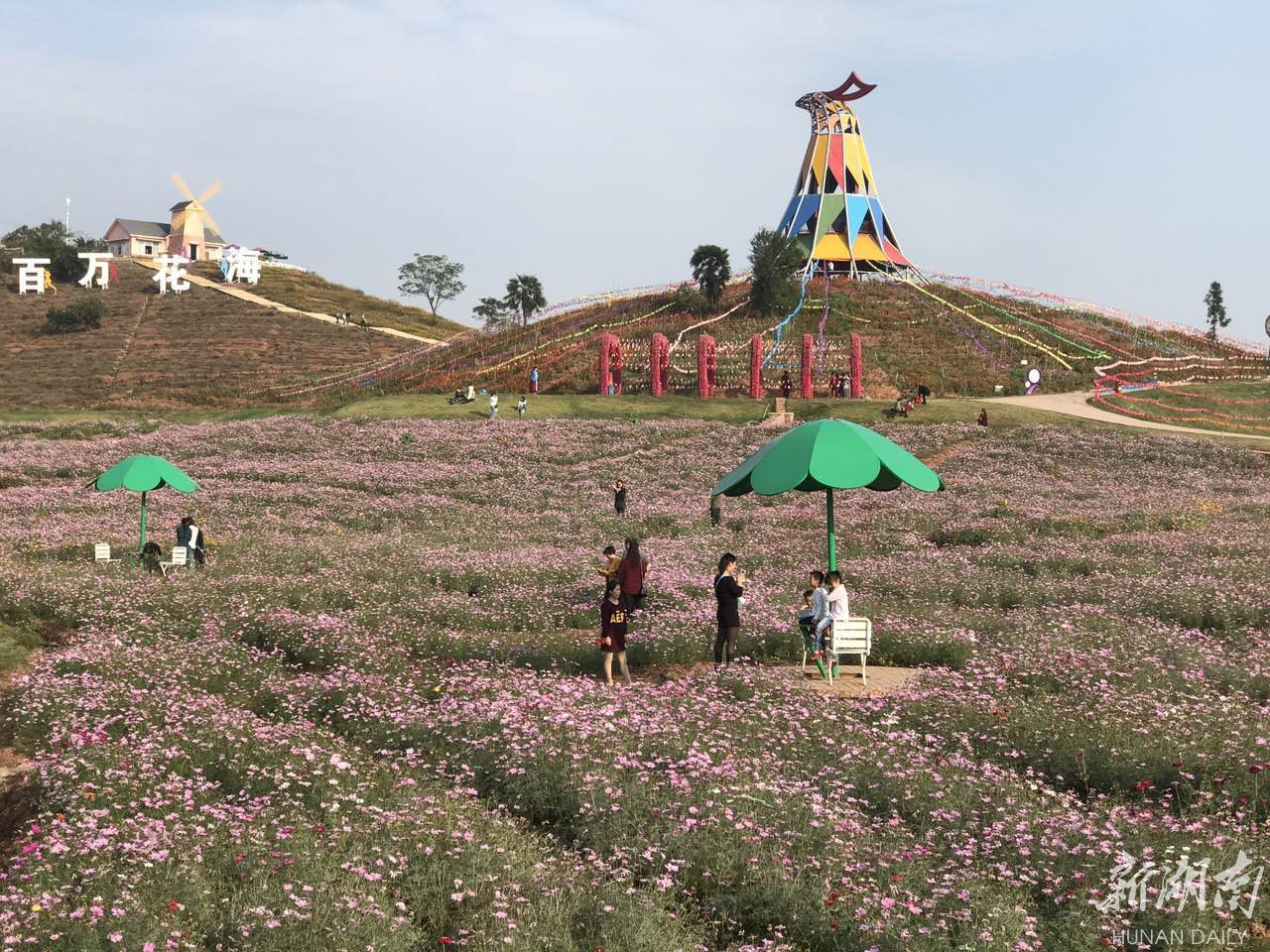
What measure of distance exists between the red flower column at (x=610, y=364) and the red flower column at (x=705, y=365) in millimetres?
5395

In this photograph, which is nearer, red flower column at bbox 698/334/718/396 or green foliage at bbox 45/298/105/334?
red flower column at bbox 698/334/718/396

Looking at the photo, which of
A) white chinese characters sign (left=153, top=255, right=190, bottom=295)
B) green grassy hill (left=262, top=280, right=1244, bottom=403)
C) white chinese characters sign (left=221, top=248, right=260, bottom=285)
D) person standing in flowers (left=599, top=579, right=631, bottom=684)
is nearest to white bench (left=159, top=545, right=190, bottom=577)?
person standing in flowers (left=599, top=579, right=631, bottom=684)

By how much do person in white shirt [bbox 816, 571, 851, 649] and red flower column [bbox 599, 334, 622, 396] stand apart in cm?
4915

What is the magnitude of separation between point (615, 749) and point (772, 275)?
75.1 meters

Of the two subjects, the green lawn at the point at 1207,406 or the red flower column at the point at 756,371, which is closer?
the green lawn at the point at 1207,406

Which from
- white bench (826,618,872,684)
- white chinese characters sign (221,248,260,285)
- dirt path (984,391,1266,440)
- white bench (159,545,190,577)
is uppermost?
white chinese characters sign (221,248,260,285)

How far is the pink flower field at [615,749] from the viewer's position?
898cm

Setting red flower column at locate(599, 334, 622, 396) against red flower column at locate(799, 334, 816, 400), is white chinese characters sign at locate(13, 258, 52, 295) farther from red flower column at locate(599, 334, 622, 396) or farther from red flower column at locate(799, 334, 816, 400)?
red flower column at locate(799, 334, 816, 400)

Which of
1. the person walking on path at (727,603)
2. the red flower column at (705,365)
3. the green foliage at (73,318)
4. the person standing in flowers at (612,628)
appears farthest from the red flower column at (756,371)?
the green foliage at (73,318)

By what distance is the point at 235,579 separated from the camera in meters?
22.7

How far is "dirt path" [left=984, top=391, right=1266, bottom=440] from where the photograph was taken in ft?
173

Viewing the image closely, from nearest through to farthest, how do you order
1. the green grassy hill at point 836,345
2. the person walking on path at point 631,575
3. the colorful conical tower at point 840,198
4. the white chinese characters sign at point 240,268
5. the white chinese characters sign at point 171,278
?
the person walking on path at point 631,575
the green grassy hill at point 836,345
the colorful conical tower at point 840,198
the white chinese characters sign at point 171,278
the white chinese characters sign at point 240,268

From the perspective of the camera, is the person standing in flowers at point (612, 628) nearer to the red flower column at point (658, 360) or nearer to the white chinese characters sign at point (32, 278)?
the red flower column at point (658, 360)

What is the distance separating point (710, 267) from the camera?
84.6 metres
